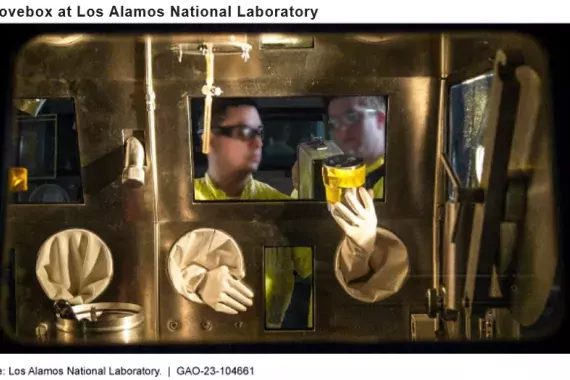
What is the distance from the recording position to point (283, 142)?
4.50 ft

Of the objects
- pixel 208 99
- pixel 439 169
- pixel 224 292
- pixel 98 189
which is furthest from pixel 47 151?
pixel 439 169

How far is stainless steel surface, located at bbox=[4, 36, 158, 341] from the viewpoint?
1379 millimetres

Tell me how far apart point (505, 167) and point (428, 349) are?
37 centimetres

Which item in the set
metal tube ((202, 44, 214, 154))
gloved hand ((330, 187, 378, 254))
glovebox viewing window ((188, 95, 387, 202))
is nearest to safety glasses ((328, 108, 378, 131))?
glovebox viewing window ((188, 95, 387, 202))

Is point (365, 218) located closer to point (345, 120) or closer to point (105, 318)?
point (345, 120)

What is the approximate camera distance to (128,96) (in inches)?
54.4

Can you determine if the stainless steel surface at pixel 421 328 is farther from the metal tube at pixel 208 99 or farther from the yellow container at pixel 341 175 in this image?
the metal tube at pixel 208 99

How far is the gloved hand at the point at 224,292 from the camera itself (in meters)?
1.41

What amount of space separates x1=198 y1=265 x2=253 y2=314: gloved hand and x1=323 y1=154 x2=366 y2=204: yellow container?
240 millimetres

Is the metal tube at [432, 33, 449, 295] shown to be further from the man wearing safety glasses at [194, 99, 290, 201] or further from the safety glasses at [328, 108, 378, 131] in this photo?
the man wearing safety glasses at [194, 99, 290, 201]
